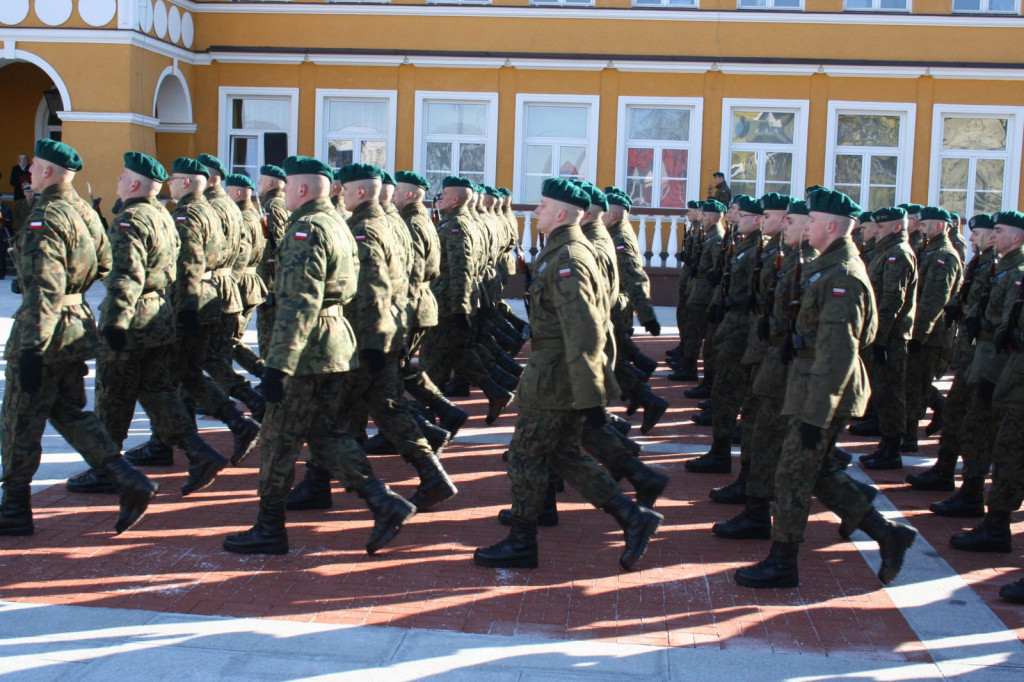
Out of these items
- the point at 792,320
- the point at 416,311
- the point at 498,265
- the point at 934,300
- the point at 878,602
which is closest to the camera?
the point at 878,602

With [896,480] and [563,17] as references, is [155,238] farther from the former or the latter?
[563,17]

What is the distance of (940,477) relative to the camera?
771cm

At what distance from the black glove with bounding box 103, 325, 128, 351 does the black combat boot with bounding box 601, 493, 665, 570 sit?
3001mm

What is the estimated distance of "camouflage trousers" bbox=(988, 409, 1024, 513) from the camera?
6.14 metres

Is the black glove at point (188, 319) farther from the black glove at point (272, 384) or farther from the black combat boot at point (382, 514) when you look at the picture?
the black combat boot at point (382, 514)

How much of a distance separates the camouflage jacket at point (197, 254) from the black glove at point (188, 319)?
0.03 meters

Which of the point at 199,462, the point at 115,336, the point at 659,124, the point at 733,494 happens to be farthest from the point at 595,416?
the point at 659,124

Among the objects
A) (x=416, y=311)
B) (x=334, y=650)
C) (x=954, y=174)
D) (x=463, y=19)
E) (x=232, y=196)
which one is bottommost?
(x=334, y=650)

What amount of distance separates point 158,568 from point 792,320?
3.56m

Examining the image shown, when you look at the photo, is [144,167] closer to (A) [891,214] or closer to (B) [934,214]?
(A) [891,214]

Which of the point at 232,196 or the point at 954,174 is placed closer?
the point at 232,196

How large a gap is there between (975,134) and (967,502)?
16346 mm

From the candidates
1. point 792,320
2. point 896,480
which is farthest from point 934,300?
point 792,320

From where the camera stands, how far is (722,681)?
4.43m
